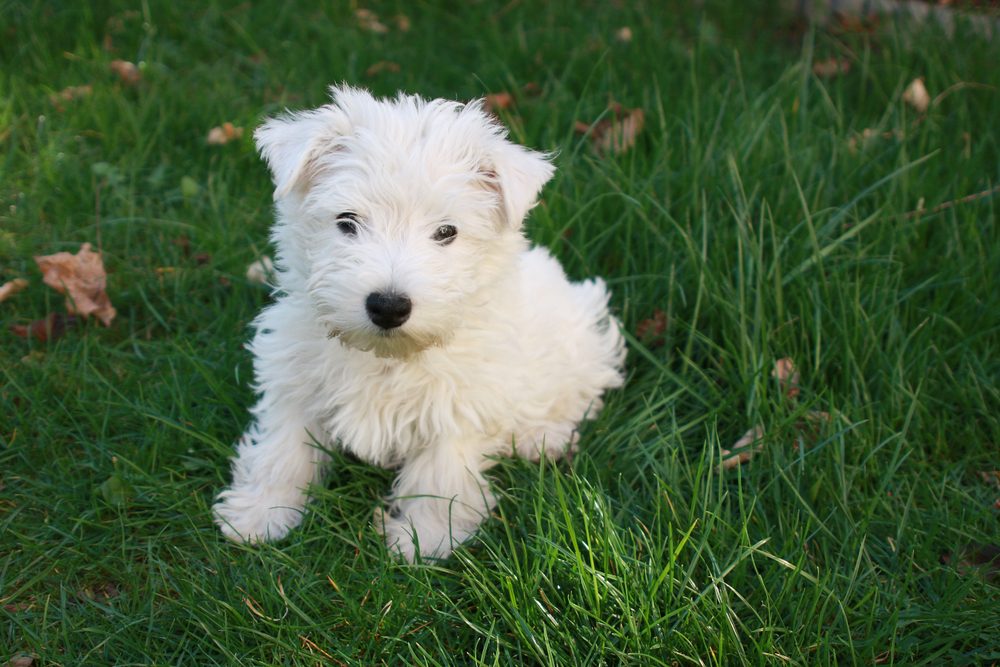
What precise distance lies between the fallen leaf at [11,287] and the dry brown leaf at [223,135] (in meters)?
1.27

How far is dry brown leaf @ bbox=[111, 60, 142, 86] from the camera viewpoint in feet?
17.9

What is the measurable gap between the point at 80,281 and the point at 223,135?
123cm

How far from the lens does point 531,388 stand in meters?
3.46

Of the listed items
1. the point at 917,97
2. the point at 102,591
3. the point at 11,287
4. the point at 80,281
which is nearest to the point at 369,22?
the point at 80,281

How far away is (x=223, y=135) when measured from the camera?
500cm

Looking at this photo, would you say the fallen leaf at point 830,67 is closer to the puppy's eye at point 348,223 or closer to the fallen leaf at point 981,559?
the fallen leaf at point 981,559

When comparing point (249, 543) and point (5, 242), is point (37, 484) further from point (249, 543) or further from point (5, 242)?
point (5, 242)

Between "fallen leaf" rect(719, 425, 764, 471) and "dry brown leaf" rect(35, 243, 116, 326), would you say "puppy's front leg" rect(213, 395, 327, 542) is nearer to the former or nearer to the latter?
"dry brown leaf" rect(35, 243, 116, 326)

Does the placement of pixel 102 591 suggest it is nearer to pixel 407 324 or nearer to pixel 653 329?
pixel 407 324

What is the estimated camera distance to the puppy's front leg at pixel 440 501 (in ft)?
10.9

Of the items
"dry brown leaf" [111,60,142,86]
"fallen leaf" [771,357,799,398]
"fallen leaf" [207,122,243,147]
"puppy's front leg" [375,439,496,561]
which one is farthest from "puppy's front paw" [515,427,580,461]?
"dry brown leaf" [111,60,142,86]

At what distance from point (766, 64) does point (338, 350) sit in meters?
4.15

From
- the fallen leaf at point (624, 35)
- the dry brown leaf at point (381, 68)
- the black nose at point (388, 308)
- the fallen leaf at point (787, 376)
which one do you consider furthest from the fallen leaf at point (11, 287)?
the fallen leaf at point (624, 35)

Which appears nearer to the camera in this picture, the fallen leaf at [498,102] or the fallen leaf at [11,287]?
the fallen leaf at [11,287]
